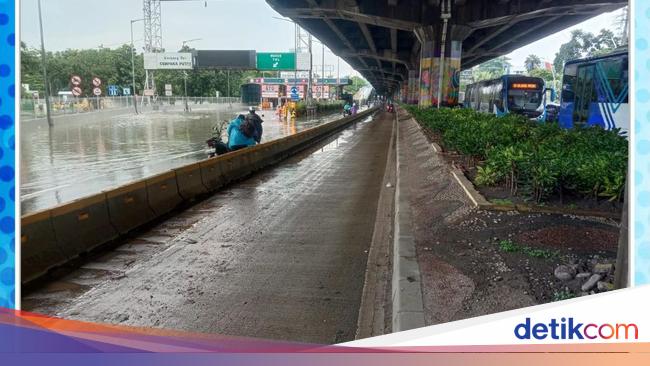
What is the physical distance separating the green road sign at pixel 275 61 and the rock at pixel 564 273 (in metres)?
57.4

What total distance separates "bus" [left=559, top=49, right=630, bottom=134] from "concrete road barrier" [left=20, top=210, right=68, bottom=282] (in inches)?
561

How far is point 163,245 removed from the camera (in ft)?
20.5

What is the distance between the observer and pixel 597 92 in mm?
17078

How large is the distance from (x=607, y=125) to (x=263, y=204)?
1306 cm

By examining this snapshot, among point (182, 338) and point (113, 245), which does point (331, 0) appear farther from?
point (182, 338)

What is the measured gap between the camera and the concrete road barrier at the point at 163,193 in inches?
295

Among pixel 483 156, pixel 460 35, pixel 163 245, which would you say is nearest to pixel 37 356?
pixel 163 245

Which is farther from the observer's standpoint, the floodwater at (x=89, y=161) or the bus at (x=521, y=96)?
the bus at (x=521, y=96)

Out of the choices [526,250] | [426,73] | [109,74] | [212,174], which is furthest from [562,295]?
[109,74]

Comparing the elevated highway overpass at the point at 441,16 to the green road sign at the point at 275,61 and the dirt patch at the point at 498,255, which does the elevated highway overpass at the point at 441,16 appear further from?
the green road sign at the point at 275,61

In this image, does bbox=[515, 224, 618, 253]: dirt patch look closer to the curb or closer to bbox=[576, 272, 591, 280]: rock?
bbox=[576, 272, 591, 280]: rock

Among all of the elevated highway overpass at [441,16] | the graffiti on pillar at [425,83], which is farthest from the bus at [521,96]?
the graffiti on pillar at [425,83]

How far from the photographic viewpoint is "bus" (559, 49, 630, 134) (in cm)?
1539

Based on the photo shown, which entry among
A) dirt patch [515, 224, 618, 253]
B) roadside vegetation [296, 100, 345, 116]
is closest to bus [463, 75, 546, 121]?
roadside vegetation [296, 100, 345, 116]
